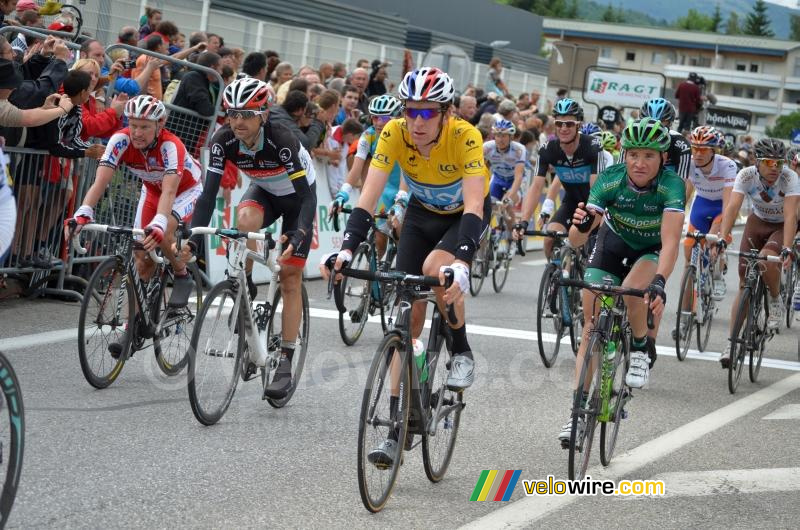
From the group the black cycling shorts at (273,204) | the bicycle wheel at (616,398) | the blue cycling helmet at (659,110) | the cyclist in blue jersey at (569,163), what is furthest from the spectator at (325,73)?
the bicycle wheel at (616,398)

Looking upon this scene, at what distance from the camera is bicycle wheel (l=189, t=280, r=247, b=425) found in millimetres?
6684

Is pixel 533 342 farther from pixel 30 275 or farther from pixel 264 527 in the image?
pixel 264 527

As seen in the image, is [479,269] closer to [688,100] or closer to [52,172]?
[52,172]

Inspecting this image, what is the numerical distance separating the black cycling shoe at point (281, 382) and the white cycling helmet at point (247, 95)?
66.0 inches

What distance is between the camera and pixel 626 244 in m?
7.45

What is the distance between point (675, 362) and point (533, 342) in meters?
1.39

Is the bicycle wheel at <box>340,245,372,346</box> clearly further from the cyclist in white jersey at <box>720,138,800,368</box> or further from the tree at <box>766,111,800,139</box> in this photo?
the tree at <box>766,111,800,139</box>

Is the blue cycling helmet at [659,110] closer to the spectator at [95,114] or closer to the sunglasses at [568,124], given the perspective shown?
the sunglasses at [568,124]

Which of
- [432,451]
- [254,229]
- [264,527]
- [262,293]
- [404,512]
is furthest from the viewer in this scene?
[262,293]

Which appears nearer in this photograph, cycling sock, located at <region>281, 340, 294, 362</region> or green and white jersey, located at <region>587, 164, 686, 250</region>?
green and white jersey, located at <region>587, 164, 686, 250</region>

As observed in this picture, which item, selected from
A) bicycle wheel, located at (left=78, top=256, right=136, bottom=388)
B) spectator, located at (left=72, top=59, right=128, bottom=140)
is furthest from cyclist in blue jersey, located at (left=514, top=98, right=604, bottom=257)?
bicycle wheel, located at (left=78, top=256, right=136, bottom=388)

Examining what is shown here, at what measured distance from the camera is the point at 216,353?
22.5ft

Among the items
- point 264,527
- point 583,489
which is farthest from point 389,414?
point 583,489

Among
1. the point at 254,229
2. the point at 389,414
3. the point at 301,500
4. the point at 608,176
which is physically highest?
the point at 608,176
